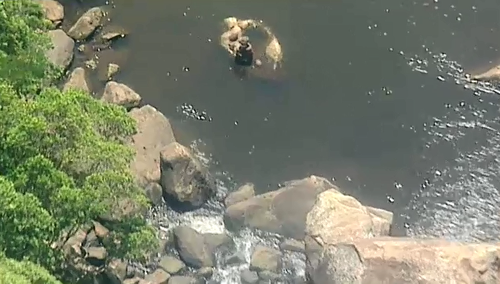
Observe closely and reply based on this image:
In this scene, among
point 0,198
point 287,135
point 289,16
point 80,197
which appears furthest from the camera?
point 289,16

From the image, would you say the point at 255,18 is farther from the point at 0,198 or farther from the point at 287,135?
the point at 0,198

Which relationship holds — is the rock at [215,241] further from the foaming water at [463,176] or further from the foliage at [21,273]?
the foliage at [21,273]

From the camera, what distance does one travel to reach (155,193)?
24000mm

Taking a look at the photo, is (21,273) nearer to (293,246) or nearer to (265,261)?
(265,261)

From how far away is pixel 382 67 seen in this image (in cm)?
2764

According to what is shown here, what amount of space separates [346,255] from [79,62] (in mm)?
13417

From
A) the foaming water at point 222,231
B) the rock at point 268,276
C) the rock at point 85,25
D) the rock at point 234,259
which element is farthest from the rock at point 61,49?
the rock at point 268,276

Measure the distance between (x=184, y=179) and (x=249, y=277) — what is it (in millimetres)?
3807

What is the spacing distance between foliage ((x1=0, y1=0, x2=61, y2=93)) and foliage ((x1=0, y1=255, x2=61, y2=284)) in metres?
5.45

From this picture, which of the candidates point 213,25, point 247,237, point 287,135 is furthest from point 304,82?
point 247,237

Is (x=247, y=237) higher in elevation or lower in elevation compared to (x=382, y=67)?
lower

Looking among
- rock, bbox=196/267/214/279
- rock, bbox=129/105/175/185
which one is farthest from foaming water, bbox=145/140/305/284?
rock, bbox=129/105/175/185

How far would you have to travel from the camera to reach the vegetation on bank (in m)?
15.3

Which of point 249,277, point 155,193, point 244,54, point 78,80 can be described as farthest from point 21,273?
point 244,54
